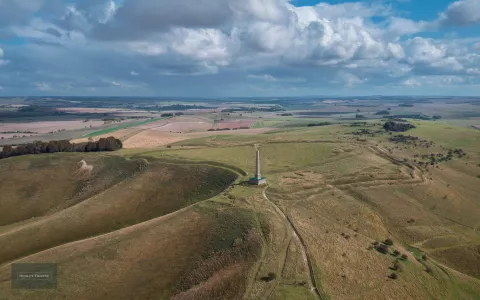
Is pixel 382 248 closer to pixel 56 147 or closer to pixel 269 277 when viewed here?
pixel 269 277

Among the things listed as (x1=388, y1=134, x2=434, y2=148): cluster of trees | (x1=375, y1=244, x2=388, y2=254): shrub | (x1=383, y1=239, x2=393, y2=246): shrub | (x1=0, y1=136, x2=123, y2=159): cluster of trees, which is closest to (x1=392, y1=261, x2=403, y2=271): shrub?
(x1=375, y1=244, x2=388, y2=254): shrub

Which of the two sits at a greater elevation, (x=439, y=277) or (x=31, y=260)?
(x=31, y=260)

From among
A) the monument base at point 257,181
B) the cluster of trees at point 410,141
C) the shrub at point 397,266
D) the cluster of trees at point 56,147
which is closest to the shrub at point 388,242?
the shrub at point 397,266

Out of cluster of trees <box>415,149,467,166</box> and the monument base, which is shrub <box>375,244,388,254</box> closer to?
the monument base

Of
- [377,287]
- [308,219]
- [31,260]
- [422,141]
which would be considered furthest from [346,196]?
[422,141]

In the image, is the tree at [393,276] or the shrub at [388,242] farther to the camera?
the shrub at [388,242]

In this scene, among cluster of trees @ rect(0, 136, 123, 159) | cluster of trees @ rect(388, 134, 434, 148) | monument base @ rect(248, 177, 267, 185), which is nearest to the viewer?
monument base @ rect(248, 177, 267, 185)

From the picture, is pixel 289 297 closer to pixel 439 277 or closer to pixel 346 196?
pixel 439 277

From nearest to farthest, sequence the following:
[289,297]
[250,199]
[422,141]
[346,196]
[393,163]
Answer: [289,297] → [250,199] → [346,196] → [393,163] → [422,141]

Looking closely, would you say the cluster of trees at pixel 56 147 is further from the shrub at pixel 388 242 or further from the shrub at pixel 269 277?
the shrub at pixel 388 242
